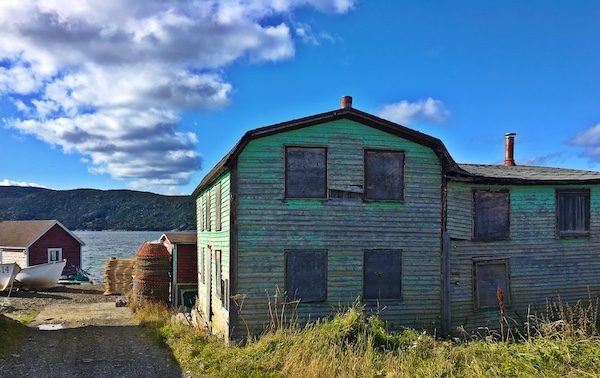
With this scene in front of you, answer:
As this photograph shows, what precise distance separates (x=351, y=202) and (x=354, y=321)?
3.81 meters

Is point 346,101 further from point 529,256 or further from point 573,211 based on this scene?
point 573,211

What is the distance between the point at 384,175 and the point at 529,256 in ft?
19.4

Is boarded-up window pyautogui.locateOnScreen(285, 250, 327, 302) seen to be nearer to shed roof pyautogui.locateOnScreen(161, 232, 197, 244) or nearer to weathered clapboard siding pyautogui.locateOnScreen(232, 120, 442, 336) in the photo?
weathered clapboard siding pyautogui.locateOnScreen(232, 120, 442, 336)

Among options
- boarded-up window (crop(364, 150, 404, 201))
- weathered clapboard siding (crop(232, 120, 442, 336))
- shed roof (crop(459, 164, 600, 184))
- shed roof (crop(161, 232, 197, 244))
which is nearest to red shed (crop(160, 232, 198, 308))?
shed roof (crop(161, 232, 197, 244))

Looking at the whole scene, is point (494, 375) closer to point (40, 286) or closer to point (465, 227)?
point (465, 227)

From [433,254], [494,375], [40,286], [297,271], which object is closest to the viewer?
[494,375]

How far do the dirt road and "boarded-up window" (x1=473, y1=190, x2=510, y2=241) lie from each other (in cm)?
1006

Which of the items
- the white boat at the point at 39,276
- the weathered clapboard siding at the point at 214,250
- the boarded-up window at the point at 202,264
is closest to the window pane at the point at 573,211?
the weathered clapboard siding at the point at 214,250

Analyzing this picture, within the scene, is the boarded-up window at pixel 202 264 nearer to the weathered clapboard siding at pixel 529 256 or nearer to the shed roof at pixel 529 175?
the weathered clapboard siding at pixel 529 256

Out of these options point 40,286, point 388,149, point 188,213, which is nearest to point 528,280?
point 388,149

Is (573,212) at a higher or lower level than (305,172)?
lower

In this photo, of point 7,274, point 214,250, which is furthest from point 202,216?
point 7,274

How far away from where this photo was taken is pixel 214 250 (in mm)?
17484

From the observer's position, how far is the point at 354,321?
1256cm
